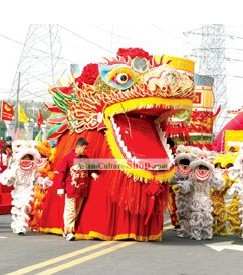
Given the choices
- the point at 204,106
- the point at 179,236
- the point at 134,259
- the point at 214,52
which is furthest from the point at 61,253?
the point at 214,52

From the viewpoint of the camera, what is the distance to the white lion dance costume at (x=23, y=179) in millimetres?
10172

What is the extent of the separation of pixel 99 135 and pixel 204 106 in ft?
59.9

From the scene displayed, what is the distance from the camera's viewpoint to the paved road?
23.9 ft

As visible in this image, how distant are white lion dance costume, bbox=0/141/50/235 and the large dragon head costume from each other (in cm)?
71

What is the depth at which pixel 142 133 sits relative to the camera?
9.68m

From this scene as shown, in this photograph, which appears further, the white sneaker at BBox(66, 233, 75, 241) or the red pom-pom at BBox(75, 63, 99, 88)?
the red pom-pom at BBox(75, 63, 99, 88)

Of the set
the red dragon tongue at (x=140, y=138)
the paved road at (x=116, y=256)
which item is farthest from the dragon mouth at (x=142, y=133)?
the paved road at (x=116, y=256)

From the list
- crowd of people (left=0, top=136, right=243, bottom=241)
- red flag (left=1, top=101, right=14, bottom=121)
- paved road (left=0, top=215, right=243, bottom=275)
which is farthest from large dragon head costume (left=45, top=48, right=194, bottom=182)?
red flag (left=1, top=101, right=14, bottom=121)

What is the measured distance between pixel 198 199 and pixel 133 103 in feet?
5.72

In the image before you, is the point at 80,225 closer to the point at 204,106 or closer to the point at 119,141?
the point at 119,141

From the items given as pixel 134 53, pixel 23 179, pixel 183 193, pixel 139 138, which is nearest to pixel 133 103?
pixel 139 138

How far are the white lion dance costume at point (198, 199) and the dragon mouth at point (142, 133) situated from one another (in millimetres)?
653

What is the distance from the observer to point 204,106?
27703mm

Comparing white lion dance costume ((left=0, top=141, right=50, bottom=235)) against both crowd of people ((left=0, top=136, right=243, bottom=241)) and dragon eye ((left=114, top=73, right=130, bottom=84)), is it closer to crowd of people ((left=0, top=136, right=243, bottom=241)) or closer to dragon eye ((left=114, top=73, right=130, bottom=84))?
crowd of people ((left=0, top=136, right=243, bottom=241))
